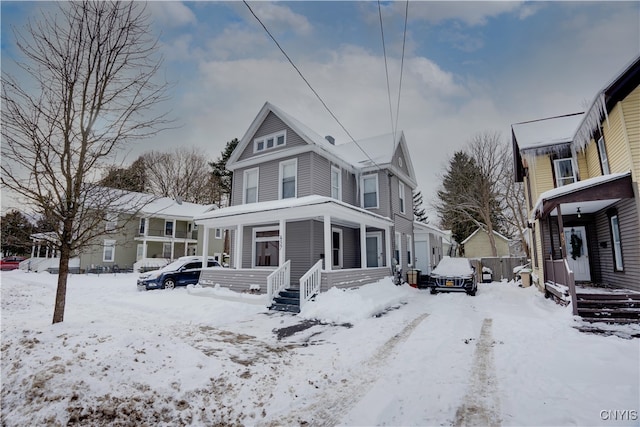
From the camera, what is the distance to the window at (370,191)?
52.0 ft

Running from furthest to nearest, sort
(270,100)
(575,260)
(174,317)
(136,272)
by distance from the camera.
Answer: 1. (136,272)
2. (270,100)
3. (575,260)
4. (174,317)

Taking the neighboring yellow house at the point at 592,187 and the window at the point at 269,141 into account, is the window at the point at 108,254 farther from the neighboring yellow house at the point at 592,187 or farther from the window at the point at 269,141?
the neighboring yellow house at the point at 592,187

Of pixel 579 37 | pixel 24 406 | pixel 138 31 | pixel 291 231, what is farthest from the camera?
pixel 291 231

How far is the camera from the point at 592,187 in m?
8.66

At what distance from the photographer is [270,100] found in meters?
14.8

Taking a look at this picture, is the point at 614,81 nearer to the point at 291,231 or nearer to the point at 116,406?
the point at 291,231

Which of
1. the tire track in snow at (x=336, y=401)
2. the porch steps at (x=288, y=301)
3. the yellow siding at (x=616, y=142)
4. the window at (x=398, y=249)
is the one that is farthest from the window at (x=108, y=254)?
the yellow siding at (x=616, y=142)

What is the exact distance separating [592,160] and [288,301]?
12296mm

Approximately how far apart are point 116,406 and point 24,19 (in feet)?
23.3

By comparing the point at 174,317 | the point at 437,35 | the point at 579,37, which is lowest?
the point at 174,317

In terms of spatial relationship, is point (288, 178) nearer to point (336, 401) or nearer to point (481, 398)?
point (336, 401)

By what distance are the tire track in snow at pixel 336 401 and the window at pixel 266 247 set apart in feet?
28.9

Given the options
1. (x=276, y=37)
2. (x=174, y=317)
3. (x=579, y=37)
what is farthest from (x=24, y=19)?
(x=579, y=37)

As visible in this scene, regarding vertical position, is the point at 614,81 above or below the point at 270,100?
below
